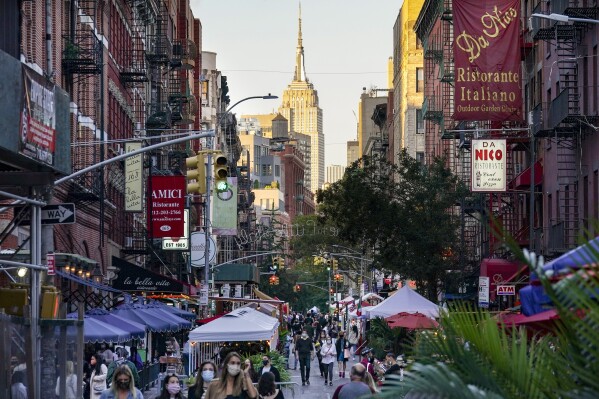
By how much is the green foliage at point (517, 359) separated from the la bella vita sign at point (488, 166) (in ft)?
127

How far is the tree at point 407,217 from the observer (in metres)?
55.8

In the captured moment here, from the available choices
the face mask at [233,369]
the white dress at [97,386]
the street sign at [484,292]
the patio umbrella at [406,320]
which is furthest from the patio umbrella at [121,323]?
the face mask at [233,369]

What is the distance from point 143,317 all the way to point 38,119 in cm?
2120

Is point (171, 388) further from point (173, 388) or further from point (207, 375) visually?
point (207, 375)

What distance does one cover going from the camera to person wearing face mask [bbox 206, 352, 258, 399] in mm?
16969

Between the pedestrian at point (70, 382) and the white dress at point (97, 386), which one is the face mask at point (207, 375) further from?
the white dress at point (97, 386)

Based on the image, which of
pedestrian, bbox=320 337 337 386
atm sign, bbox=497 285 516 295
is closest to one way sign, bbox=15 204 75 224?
atm sign, bbox=497 285 516 295

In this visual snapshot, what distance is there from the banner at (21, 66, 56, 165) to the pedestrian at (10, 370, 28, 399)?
2535 millimetres

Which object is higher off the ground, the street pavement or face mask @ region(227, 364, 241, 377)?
face mask @ region(227, 364, 241, 377)

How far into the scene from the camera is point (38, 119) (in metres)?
17.7

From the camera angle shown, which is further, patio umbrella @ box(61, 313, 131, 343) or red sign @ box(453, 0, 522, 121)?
red sign @ box(453, 0, 522, 121)

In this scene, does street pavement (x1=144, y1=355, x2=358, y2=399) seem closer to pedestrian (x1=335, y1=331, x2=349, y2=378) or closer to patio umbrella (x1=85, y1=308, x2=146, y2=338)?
pedestrian (x1=335, y1=331, x2=349, y2=378)

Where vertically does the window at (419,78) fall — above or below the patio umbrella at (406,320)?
above

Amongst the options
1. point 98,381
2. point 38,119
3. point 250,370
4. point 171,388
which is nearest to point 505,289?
point 250,370
